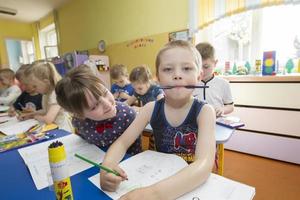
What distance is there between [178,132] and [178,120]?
0.04 metres

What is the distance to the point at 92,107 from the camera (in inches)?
30.5

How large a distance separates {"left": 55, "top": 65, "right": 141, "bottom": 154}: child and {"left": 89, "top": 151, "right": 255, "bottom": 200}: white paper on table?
26cm

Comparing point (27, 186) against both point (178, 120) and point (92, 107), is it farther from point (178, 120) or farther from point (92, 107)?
point (178, 120)

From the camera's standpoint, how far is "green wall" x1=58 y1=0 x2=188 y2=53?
2.55 m

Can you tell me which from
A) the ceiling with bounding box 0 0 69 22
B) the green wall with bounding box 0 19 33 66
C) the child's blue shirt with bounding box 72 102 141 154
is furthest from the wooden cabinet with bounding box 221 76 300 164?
the green wall with bounding box 0 19 33 66

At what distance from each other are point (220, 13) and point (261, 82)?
2.76 feet

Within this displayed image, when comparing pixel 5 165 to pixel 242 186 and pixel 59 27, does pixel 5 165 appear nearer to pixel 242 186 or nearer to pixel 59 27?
pixel 242 186

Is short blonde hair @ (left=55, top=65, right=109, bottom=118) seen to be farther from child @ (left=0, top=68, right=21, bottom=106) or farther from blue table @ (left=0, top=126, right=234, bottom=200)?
child @ (left=0, top=68, right=21, bottom=106)

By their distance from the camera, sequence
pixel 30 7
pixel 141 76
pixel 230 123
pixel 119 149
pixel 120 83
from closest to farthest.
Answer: pixel 119 149 < pixel 230 123 < pixel 141 76 < pixel 120 83 < pixel 30 7

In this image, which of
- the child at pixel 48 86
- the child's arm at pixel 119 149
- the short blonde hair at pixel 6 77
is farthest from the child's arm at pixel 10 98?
the child's arm at pixel 119 149

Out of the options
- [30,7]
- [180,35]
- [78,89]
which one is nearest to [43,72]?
[78,89]

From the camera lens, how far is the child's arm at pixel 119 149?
1.62 ft

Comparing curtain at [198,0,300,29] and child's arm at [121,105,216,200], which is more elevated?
curtain at [198,0,300,29]

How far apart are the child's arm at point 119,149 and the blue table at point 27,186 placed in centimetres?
3
